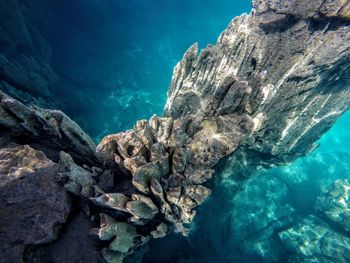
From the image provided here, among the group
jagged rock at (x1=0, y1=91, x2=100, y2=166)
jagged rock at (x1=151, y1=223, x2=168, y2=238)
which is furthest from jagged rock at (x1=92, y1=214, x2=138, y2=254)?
jagged rock at (x1=0, y1=91, x2=100, y2=166)

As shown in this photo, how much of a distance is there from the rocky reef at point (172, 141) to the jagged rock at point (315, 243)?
4.61 m

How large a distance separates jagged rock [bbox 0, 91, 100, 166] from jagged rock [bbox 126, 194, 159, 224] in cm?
110

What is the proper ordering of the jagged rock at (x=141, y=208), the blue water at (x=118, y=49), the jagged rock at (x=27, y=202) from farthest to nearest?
the blue water at (x=118, y=49) < the jagged rock at (x=141, y=208) < the jagged rock at (x=27, y=202)

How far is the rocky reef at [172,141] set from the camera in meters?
2.59

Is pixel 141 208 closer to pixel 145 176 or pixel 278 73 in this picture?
pixel 145 176

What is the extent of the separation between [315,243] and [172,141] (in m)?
7.70

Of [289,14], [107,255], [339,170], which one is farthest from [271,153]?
[339,170]

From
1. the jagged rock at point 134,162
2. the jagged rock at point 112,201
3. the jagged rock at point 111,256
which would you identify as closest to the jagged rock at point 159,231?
the jagged rock at point 111,256

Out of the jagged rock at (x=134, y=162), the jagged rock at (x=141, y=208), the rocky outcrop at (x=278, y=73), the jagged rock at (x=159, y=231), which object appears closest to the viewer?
the jagged rock at (x=141, y=208)

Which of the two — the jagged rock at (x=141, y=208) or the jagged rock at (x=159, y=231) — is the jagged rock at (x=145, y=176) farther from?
the jagged rock at (x=159, y=231)

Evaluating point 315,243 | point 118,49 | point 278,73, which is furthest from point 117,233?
point 118,49

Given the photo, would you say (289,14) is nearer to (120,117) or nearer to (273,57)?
(273,57)

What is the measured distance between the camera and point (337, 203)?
9.55 meters

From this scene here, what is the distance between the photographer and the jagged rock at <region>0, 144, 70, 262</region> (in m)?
2.39
